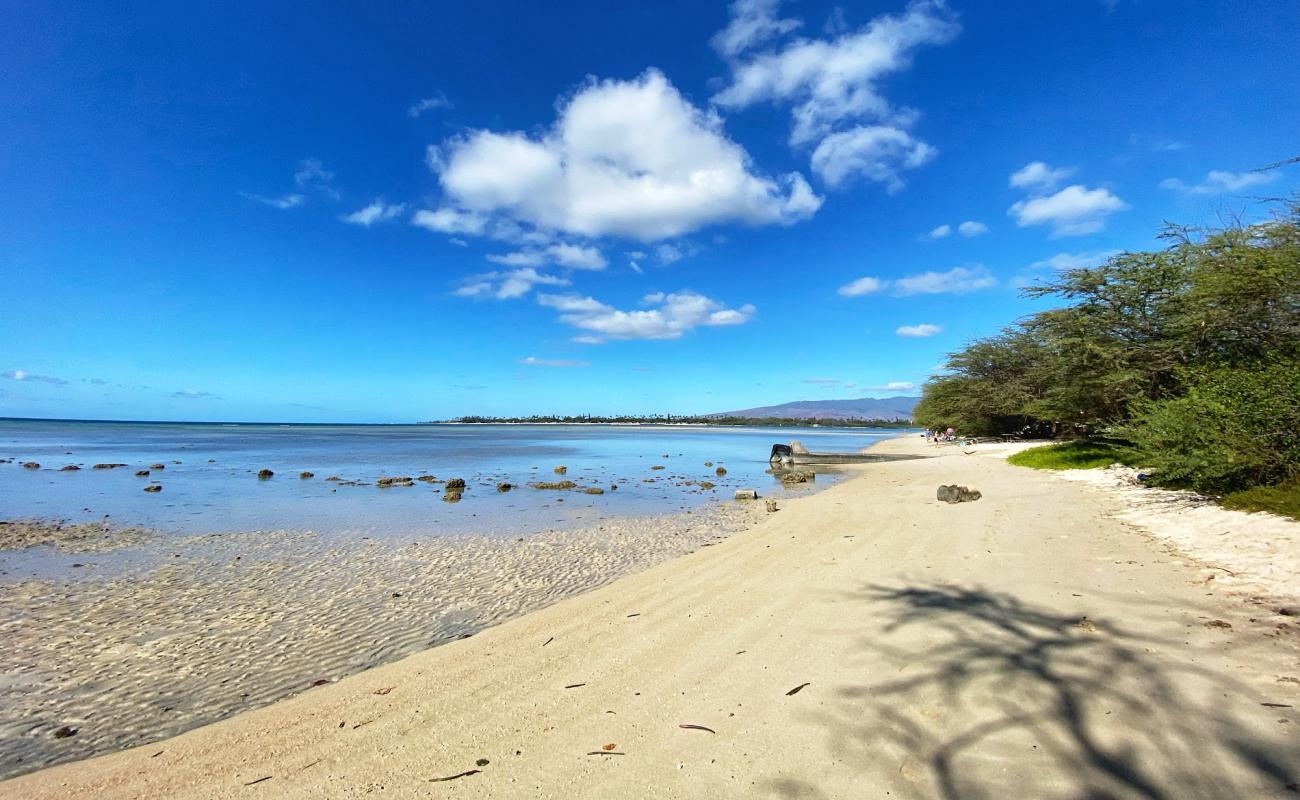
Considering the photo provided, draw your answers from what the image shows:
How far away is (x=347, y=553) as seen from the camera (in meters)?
11.3

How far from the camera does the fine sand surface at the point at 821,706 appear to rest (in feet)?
10.5

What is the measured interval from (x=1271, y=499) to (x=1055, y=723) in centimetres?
861

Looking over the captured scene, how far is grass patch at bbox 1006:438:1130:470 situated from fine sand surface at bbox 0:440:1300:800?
14491 millimetres

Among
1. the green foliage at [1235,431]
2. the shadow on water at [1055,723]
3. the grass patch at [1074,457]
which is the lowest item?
the shadow on water at [1055,723]

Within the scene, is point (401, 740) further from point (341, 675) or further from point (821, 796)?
point (821, 796)

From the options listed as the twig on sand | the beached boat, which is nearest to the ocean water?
the beached boat

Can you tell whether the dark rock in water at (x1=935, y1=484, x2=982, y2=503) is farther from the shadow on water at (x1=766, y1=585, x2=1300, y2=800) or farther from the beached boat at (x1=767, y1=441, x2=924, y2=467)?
the beached boat at (x1=767, y1=441, x2=924, y2=467)

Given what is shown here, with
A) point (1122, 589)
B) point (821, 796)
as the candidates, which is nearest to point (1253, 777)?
point (821, 796)

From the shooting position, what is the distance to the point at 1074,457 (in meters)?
20.6

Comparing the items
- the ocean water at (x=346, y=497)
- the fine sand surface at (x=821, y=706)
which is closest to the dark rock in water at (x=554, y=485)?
the ocean water at (x=346, y=497)

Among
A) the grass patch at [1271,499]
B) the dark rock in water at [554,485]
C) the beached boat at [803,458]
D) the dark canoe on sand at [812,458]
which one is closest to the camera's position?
the grass patch at [1271,499]

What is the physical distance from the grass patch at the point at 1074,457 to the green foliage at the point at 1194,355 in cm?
116

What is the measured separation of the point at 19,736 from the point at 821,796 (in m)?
6.54

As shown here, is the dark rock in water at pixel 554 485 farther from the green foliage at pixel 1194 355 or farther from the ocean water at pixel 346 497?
the green foliage at pixel 1194 355
